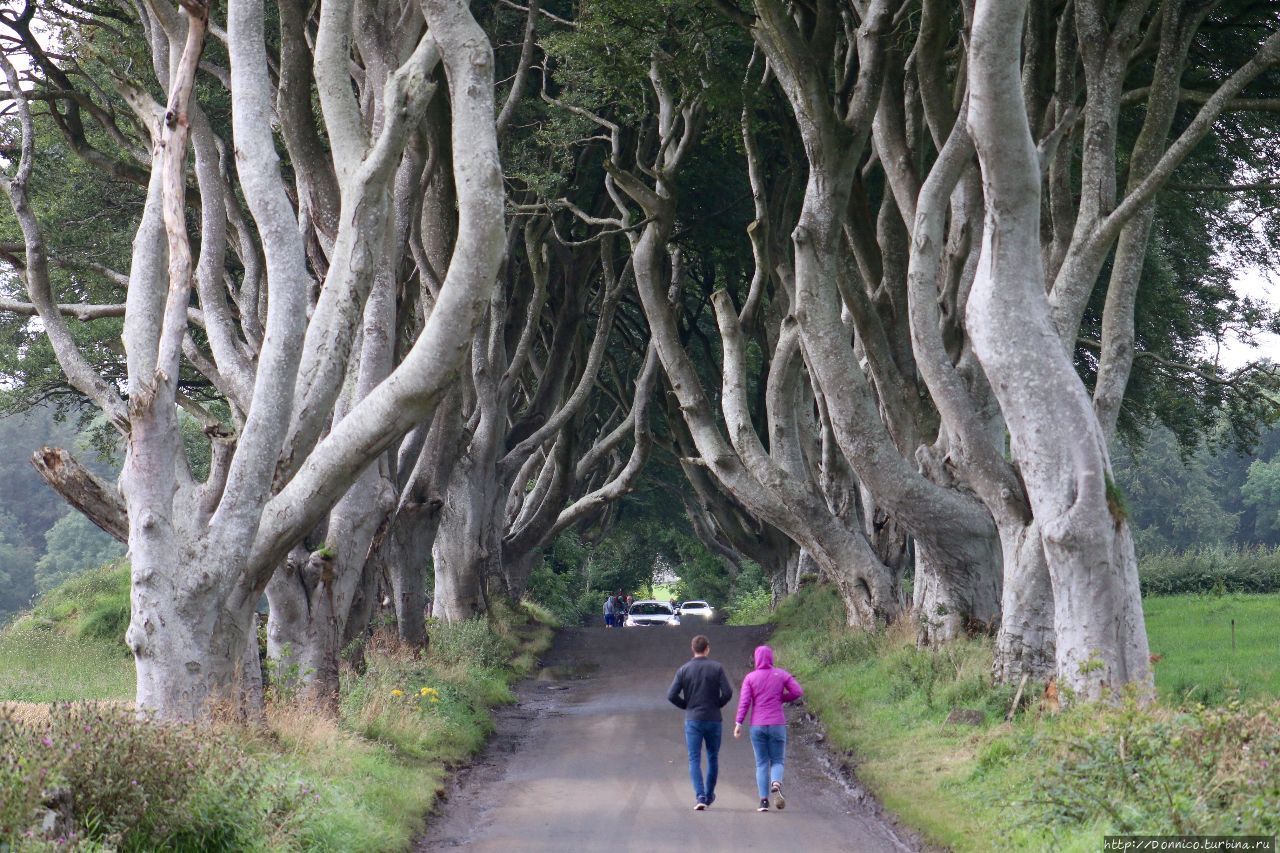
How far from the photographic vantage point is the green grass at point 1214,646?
46.5 feet

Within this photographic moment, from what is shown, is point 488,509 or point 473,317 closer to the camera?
point 473,317

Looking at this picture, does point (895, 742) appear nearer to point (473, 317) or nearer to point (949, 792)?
point (949, 792)

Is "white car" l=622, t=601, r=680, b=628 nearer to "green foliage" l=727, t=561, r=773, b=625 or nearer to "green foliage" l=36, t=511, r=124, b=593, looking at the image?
"green foliage" l=727, t=561, r=773, b=625

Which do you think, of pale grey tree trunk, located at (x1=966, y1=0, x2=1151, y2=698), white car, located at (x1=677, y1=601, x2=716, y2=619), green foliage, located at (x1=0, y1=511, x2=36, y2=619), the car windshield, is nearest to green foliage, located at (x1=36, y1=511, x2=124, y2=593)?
green foliage, located at (x1=0, y1=511, x2=36, y2=619)

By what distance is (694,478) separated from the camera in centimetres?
3203

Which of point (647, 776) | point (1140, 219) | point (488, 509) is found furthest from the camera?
point (488, 509)

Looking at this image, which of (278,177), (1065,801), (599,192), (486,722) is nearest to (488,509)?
(599,192)

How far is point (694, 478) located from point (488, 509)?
7726 mm

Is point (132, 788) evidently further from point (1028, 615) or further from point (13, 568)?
point (13, 568)

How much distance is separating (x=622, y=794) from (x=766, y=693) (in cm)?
174

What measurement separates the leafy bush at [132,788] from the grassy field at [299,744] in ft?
0.04

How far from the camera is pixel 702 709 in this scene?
1130 cm

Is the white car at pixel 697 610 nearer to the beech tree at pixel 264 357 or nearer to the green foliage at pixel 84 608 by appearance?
the green foliage at pixel 84 608

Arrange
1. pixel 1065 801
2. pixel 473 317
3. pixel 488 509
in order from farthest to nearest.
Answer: pixel 488 509
pixel 473 317
pixel 1065 801
